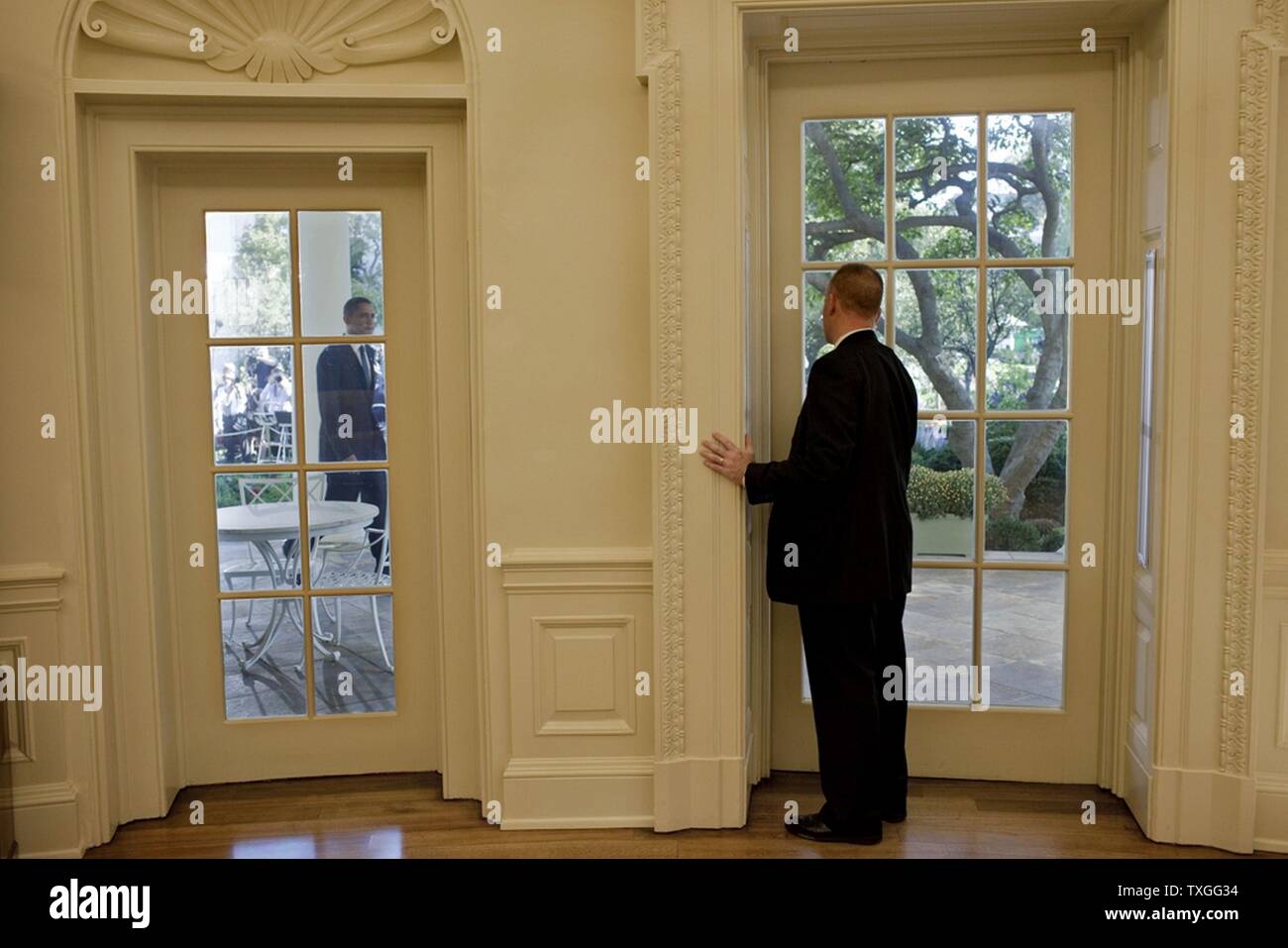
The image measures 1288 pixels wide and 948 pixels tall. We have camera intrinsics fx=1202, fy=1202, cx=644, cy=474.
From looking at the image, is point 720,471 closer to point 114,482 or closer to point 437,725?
point 437,725

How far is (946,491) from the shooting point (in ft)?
12.6

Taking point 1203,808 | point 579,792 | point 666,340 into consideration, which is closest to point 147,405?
point 666,340

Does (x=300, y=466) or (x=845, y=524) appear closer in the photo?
(x=845, y=524)

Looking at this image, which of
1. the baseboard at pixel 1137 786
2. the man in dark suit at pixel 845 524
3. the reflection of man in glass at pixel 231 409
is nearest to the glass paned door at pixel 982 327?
the baseboard at pixel 1137 786

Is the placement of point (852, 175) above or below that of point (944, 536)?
above

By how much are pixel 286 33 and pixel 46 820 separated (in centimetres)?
242

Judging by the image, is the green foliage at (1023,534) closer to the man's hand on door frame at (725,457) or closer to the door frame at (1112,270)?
the door frame at (1112,270)

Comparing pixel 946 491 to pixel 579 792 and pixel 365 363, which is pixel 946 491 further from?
pixel 365 363

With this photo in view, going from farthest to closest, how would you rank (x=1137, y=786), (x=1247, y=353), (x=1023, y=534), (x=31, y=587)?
(x=1023, y=534)
(x=1137, y=786)
(x=31, y=587)
(x=1247, y=353)

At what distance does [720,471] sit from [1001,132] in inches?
55.0

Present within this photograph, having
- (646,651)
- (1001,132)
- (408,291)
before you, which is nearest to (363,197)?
(408,291)

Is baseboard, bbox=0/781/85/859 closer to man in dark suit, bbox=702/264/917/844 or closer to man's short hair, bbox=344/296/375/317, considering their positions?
man's short hair, bbox=344/296/375/317

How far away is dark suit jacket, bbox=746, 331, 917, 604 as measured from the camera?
3.33 meters

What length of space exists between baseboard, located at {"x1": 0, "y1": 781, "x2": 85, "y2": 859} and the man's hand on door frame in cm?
211
